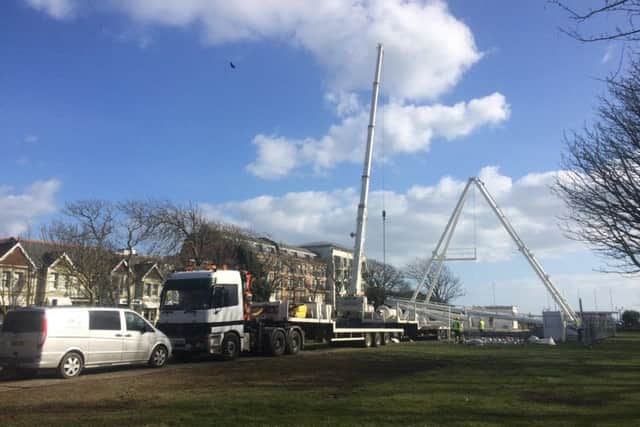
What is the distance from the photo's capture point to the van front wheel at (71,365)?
1455cm

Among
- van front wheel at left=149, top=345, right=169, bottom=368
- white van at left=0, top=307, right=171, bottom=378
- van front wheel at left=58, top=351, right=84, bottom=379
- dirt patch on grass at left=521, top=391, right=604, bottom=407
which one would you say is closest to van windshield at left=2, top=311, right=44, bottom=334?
white van at left=0, top=307, right=171, bottom=378

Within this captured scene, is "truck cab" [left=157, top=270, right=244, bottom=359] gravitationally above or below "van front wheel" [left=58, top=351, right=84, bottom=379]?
above

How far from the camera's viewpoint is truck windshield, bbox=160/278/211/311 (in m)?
19.5

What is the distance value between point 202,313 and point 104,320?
156 inches

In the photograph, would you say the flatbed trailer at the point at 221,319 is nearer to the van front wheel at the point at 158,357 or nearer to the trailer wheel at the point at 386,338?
the van front wheel at the point at 158,357

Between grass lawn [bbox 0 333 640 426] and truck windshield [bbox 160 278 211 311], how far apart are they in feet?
9.79

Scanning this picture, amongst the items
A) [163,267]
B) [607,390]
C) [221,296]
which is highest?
[163,267]

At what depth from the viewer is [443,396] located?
431 inches

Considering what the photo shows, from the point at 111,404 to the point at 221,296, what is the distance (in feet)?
31.7

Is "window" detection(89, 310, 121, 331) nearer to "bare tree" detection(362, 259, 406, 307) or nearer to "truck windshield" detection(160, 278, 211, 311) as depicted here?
"truck windshield" detection(160, 278, 211, 311)

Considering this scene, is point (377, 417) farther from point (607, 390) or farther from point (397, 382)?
point (607, 390)

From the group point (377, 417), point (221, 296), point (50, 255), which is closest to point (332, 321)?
point (221, 296)

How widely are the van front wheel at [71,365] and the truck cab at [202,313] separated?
4359 millimetres

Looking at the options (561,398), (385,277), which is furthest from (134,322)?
(385,277)
